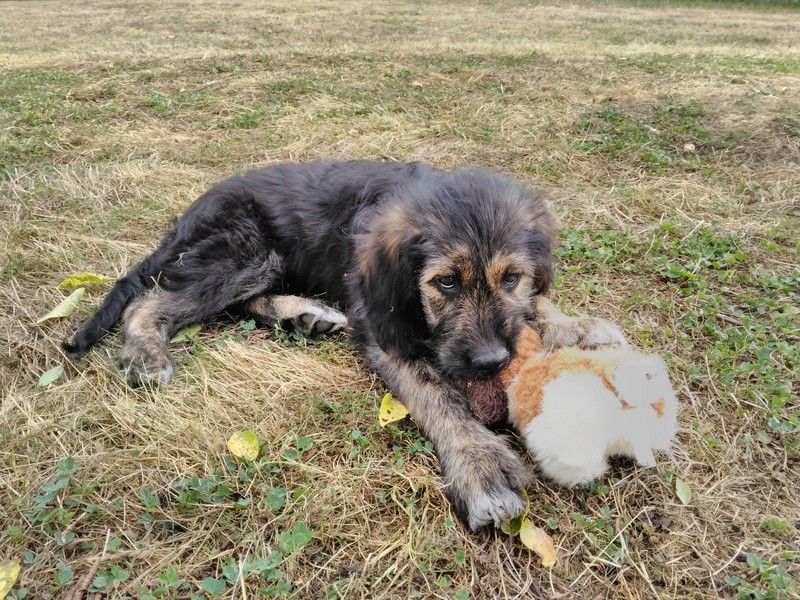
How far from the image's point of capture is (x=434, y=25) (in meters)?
15.7

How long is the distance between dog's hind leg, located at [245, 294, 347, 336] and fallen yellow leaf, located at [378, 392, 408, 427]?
30.0 inches

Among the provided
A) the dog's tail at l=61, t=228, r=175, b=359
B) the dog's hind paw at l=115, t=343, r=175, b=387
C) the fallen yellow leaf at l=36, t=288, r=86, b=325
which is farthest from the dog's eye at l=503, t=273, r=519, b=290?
the fallen yellow leaf at l=36, t=288, r=86, b=325

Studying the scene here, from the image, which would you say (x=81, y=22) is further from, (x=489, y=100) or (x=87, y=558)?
(x=87, y=558)

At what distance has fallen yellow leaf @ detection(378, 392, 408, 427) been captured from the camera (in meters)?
2.56

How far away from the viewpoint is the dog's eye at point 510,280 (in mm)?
→ 2600

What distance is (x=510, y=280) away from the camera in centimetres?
262

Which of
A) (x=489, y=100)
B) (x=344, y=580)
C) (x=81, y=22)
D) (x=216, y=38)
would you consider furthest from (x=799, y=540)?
(x=81, y=22)

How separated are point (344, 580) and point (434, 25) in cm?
1621

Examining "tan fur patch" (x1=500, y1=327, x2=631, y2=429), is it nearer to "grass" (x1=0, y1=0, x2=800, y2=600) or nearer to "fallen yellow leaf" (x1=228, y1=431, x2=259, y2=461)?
"grass" (x1=0, y1=0, x2=800, y2=600)

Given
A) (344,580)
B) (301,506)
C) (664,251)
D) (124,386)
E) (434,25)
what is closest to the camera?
(344,580)

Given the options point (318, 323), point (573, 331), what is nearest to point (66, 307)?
point (318, 323)

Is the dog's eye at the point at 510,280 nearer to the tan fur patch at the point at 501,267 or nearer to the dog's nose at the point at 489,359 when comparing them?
the tan fur patch at the point at 501,267

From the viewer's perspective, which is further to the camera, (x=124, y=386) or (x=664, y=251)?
(x=664, y=251)

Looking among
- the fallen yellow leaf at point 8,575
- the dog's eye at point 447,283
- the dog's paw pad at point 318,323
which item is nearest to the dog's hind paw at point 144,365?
the dog's paw pad at point 318,323
